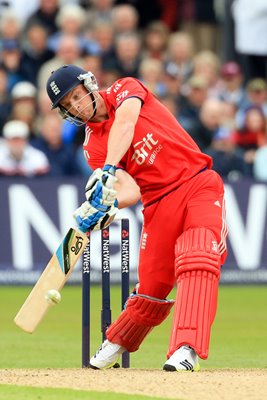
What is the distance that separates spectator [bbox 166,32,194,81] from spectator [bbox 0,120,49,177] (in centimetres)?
378

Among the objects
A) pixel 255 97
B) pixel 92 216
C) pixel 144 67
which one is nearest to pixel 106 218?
pixel 92 216

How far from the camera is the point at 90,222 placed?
8766 millimetres

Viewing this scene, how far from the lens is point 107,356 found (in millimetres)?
9500

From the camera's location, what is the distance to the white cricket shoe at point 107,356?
9.50 metres

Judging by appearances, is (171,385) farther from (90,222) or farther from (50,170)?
(50,170)

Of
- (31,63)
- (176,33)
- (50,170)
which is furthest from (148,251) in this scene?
(176,33)

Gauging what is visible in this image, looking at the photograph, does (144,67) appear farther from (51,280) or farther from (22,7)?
(51,280)

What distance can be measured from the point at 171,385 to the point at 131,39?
1198cm

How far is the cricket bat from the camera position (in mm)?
8867

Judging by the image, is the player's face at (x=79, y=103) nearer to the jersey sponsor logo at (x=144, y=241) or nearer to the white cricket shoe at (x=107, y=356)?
the jersey sponsor logo at (x=144, y=241)

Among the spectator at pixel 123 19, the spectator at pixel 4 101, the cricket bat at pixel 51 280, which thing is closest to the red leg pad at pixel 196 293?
the cricket bat at pixel 51 280

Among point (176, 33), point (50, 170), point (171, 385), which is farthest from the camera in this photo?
point (176, 33)

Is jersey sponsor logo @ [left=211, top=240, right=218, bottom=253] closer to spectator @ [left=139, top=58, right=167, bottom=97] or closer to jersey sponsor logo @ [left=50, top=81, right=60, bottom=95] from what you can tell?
jersey sponsor logo @ [left=50, top=81, right=60, bottom=95]

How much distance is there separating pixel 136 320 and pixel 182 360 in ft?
2.62
